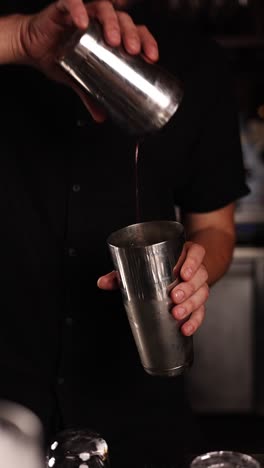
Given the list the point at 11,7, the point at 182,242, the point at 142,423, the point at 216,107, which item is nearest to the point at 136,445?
the point at 142,423

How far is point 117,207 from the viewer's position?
4.78 feet

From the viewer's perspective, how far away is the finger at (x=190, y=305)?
103 centimetres

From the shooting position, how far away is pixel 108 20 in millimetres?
1022

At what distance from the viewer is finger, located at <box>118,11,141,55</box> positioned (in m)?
1.03

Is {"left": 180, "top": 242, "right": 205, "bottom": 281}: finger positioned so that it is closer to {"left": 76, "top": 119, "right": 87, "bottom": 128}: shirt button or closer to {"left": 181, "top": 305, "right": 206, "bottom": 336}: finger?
{"left": 181, "top": 305, "right": 206, "bottom": 336}: finger

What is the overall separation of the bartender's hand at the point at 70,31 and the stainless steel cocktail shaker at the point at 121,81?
0.02 meters

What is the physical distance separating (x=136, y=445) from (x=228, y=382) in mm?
1874

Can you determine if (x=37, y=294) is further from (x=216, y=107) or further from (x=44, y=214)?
(x=216, y=107)

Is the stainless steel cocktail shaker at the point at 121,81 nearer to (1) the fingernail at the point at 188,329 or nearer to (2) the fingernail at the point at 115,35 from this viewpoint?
(2) the fingernail at the point at 115,35

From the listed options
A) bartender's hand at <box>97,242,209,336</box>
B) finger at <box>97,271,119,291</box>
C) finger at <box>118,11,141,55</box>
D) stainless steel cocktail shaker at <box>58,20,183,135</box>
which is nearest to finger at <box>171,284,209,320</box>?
bartender's hand at <box>97,242,209,336</box>

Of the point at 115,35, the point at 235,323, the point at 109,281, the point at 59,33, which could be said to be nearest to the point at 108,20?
the point at 115,35

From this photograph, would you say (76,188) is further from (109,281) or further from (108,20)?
(108,20)

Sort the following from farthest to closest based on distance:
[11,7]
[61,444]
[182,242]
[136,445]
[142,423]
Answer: [11,7] → [142,423] → [136,445] → [182,242] → [61,444]

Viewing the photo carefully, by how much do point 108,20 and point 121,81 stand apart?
83 mm
